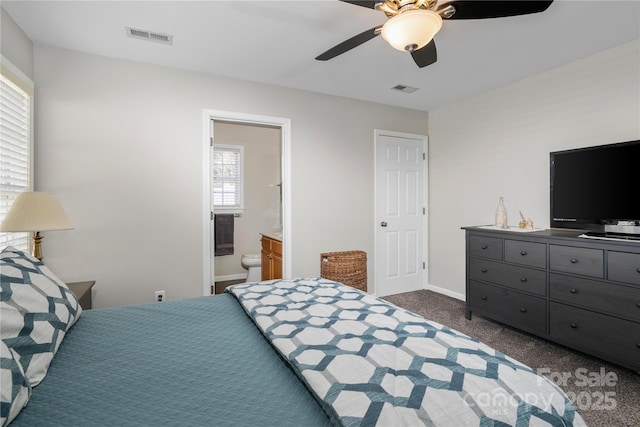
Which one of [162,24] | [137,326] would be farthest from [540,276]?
[162,24]

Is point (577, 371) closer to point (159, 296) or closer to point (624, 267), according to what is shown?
point (624, 267)

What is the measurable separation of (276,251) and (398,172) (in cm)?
188

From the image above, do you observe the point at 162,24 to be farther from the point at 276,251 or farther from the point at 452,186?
the point at 452,186

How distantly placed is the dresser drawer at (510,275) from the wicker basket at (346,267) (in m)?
1.13

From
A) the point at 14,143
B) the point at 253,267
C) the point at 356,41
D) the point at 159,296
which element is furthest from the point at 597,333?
the point at 14,143

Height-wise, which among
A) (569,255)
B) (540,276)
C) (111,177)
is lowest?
(540,276)

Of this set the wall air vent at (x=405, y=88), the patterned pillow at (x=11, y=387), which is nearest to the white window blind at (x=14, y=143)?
the patterned pillow at (x=11, y=387)

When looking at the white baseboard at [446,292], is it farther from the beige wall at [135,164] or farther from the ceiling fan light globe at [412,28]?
the ceiling fan light globe at [412,28]

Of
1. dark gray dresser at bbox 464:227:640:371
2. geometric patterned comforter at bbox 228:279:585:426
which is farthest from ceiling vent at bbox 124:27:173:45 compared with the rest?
dark gray dresser at bbox 464:227:640:371

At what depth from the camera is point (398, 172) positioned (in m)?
4.23

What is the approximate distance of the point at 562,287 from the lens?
251 centimetres

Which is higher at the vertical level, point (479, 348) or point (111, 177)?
point (111, 177)

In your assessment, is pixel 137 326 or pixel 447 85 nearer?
pixel 137 326

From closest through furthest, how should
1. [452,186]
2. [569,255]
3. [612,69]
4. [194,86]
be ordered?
[569,255]
[612,69]
[194,86]
[452,186]
